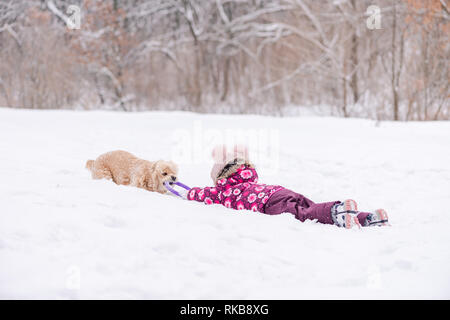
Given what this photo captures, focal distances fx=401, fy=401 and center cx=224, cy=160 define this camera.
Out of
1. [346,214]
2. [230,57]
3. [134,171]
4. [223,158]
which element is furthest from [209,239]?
[230,57]

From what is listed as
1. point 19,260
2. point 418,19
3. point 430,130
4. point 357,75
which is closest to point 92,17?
point 357,75

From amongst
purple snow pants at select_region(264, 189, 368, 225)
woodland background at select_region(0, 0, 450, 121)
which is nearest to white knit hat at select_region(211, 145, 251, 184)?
purple snow pants at select_region(264, 189, 368, 225)

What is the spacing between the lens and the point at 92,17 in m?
14.9

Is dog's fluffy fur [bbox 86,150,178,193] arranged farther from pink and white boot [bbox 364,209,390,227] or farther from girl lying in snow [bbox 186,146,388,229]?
pink and white boot [bbox 364,209,390,227]

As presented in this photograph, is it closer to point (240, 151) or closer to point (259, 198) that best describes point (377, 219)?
point (259, 198)

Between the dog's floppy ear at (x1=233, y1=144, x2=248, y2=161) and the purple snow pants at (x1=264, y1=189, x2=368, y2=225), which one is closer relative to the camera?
the purple snow pants at (x1=264, y1=189, x2=368, y2=225)

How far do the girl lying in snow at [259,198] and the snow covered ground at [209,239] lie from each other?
126 mm

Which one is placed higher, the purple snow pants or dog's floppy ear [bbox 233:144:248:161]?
dog's floppy ear [bbox 233:144:248:161]

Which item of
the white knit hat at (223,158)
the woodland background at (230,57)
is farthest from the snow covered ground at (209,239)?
the woodland background at (230,57)

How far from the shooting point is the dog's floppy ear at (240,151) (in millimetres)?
3594

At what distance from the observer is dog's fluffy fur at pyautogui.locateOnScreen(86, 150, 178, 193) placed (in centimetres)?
359

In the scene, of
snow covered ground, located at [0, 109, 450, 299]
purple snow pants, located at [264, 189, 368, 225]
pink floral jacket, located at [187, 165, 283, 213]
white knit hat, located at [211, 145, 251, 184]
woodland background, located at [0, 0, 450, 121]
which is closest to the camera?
snow covered ground, located at [0, 109, 450, 299]

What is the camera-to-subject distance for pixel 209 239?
242 cm
